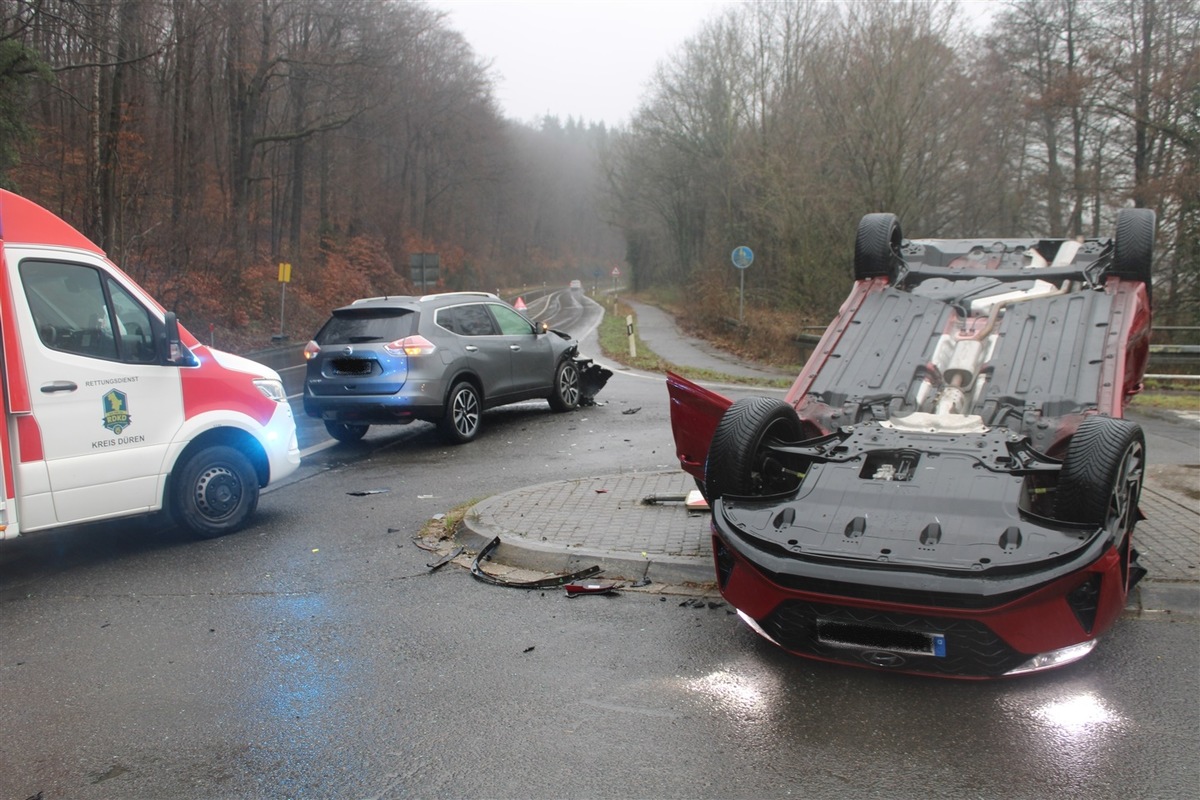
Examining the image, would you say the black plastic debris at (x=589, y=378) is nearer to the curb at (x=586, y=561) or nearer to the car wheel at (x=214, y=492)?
the car wheel at (x=214, y=492)

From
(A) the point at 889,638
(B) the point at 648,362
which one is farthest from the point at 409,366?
(B) the point at 648,362

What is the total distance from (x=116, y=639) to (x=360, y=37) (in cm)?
3585

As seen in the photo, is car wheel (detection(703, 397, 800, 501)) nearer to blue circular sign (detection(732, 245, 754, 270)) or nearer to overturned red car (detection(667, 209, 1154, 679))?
overturned red car (detection(667, 209, 1154, 679))

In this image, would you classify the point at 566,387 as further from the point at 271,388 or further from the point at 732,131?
the point at 732,131

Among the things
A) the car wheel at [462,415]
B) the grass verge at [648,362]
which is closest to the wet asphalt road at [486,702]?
the car wheel at [462,415]

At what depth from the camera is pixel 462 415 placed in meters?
11.2

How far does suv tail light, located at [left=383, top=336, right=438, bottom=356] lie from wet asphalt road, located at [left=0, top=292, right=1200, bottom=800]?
457 centimetres

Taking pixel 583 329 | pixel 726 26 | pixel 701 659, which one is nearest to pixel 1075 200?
pixel 583 329

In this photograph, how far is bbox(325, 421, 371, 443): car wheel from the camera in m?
11.3

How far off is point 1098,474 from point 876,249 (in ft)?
10.5

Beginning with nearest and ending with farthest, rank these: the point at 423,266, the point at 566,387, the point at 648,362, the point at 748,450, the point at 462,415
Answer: the point at 748,450 < the point at 462,415 < the point at 566,387 < the point at 648,362 < the point at 423,266

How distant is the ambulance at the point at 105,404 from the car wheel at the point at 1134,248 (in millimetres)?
6320

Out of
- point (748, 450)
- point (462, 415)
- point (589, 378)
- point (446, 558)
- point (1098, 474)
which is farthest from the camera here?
point (589, 378)

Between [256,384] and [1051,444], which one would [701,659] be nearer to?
[1051,444]
